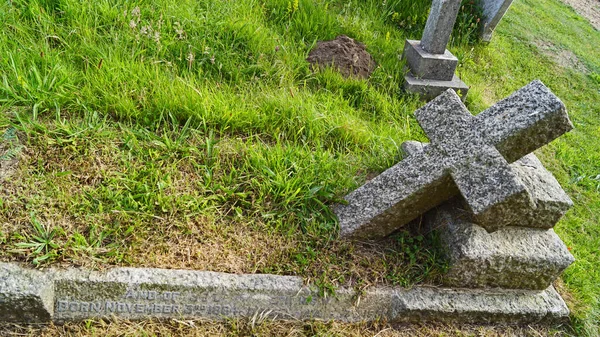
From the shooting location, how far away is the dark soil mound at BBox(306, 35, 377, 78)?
356 centimetres

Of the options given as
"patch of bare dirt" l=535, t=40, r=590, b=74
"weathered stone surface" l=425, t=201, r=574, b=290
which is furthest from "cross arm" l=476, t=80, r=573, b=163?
"patch of bare dirt" l=535, t=40, r=590, b=74

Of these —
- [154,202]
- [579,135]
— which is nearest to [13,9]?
[154,202]

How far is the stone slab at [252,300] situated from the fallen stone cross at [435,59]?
201cm

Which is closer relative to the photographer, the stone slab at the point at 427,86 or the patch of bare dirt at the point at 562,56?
the stone slab at the point at 427,86

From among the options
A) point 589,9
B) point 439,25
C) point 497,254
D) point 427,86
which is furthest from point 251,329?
point 589,9

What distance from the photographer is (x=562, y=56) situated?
5711 mm

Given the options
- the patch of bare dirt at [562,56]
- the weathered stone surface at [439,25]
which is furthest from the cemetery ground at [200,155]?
the patch of bare dirt at [562,56]

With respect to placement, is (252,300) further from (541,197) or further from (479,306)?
(541,197)

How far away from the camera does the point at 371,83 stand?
3629 millimetres

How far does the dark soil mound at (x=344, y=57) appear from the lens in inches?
140

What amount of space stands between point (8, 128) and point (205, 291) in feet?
4.50

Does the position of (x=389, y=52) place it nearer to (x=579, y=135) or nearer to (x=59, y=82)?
(x=579, y=135)

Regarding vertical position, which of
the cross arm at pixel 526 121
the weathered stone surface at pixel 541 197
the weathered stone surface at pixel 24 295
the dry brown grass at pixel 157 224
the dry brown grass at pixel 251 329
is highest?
the cross arm at pixel 526 121

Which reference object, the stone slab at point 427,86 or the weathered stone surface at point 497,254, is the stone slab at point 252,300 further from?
the stone slab at point 427,86
